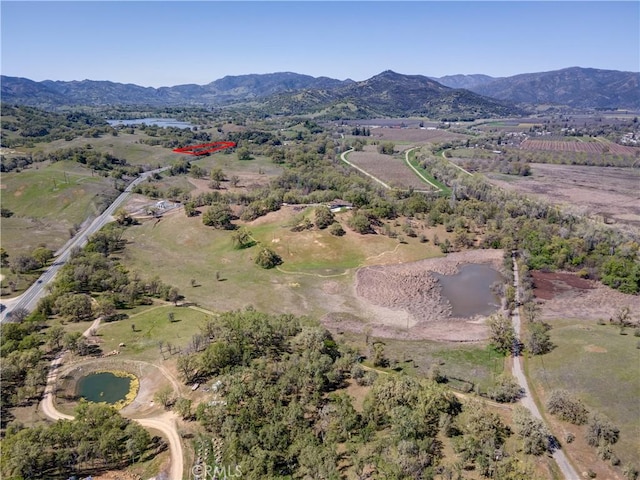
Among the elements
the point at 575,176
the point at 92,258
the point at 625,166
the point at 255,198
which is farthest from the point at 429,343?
the point at 625,166

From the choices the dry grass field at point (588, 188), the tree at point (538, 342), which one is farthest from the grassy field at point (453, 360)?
the dry grass field at point (588, 188)

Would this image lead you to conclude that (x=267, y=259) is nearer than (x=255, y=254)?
Yes

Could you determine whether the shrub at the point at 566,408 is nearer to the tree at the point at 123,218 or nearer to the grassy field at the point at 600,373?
the grassy field at the point at 600,373

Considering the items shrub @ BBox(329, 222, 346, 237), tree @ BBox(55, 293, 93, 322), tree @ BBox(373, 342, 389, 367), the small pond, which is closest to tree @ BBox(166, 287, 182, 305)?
tree @ BBox(55, 293, 93, 322)

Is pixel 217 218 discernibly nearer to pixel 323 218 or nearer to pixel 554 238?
pixel 323 218

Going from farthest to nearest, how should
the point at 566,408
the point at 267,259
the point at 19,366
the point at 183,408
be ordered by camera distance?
the point at 267,259 → the point at 19,366 → the point at 566,408 → the point at 183,408

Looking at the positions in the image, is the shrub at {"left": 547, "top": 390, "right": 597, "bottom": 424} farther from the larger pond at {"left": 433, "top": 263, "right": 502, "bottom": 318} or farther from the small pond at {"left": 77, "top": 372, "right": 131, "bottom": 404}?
the small pond at {"left": 77, "top": 372, "right": 131, "bottom": 404}

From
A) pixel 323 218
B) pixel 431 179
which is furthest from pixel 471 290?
pixel 431 179

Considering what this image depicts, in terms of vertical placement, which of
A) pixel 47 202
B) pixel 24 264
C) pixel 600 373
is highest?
pixel 47 202
